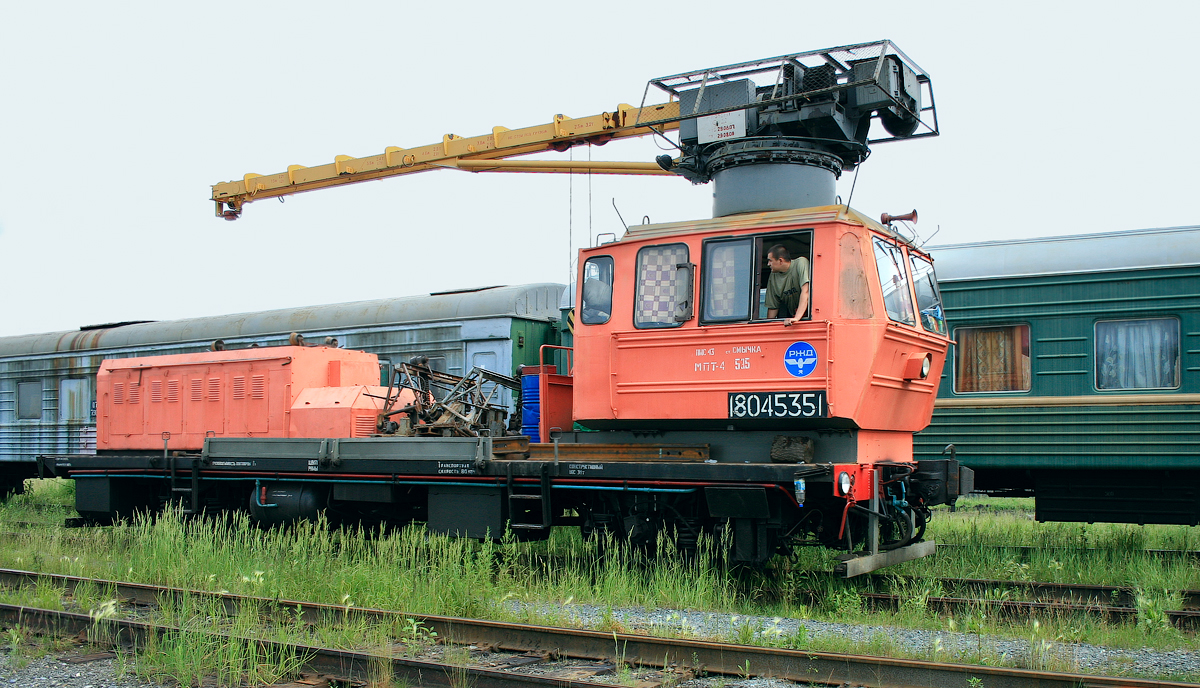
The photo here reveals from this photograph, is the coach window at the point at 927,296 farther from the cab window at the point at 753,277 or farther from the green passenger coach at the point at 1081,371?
the green passenger coach at the point at 1081,371

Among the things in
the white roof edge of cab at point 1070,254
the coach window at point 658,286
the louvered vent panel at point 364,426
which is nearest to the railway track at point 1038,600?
the coach window at point 658,286

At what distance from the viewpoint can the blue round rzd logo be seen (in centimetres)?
755

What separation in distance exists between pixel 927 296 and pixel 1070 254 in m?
3.33

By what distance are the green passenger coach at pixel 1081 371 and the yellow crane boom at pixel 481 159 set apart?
8.54 meters

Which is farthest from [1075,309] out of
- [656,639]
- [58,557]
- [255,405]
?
[58,557]

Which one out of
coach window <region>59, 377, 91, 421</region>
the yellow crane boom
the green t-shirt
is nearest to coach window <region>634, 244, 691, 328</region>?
the green t-shirt

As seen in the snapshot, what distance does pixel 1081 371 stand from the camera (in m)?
11.0

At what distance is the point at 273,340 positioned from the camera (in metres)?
16.2

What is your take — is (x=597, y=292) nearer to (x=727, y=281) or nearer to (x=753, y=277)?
(x=727, y=281)

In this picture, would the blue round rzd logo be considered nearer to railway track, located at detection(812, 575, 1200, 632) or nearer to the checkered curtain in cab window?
the checkered curtain in cab window

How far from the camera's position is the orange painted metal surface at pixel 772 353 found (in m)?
7.54

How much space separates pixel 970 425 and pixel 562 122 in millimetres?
13037

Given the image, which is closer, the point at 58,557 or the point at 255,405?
the point at 58,557

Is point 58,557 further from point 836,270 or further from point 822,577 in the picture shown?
point 836,270
